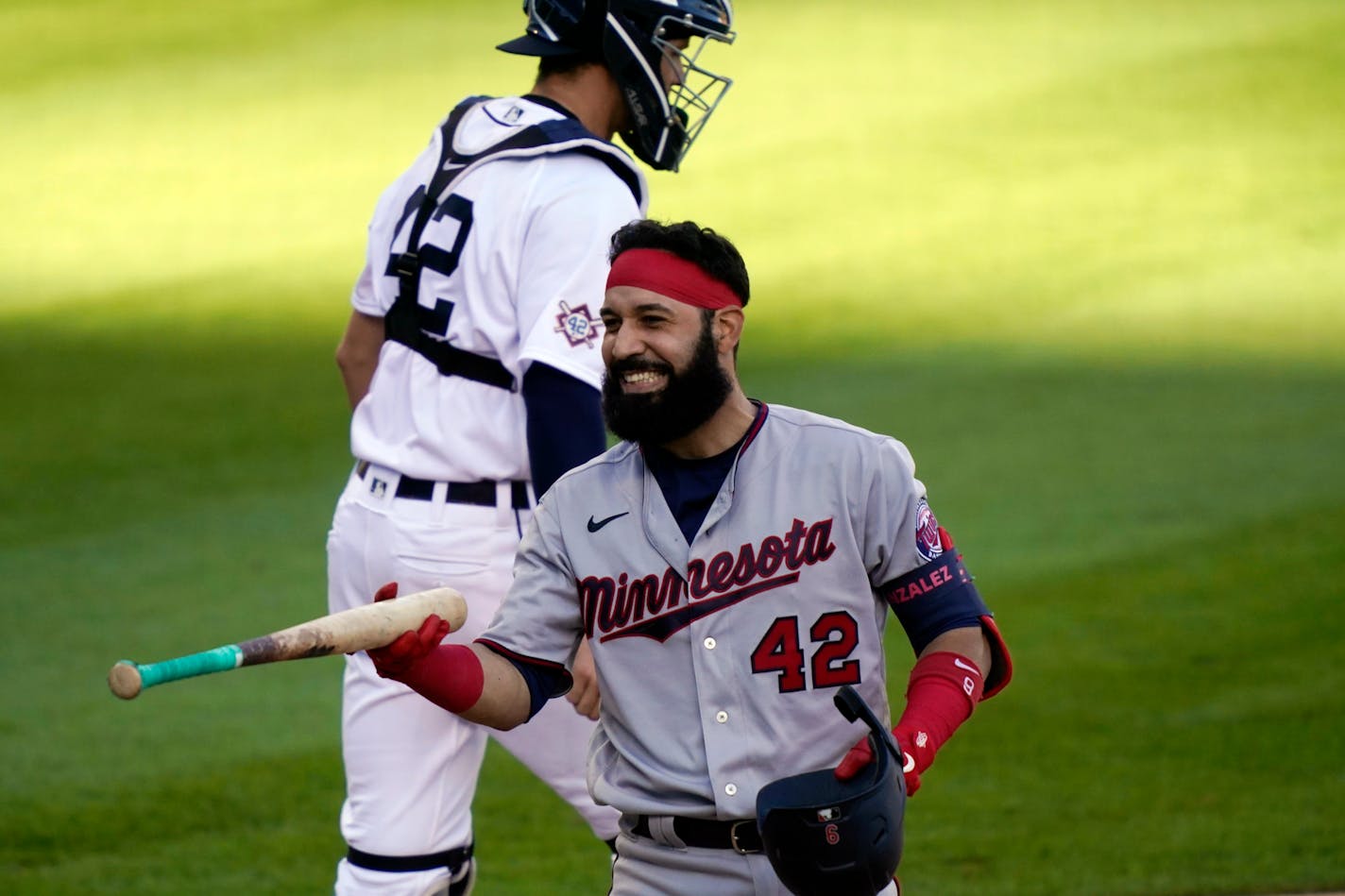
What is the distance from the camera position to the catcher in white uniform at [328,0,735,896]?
4.20 m

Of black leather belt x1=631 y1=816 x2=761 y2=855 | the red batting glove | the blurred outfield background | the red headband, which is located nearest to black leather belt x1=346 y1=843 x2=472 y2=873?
black leather belt x1=631 y1=816 x2=761 y2=855

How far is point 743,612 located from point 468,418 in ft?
3.45

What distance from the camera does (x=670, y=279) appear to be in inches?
139

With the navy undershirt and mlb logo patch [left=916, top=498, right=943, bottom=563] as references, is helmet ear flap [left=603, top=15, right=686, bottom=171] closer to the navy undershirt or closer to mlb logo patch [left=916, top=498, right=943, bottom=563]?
the navy undershirt

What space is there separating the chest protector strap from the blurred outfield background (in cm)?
207

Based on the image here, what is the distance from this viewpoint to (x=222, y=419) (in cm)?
1122

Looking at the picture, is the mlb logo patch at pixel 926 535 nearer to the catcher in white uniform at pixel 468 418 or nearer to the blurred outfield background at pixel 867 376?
the catcher in white uniform at pixel 468 418

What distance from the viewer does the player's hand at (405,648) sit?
319 centimetres

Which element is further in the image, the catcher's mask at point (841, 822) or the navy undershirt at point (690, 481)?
the navy undershirt at point (690, 481)

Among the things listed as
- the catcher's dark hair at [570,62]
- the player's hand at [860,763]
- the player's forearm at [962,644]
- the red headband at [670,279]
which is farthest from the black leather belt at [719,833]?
the catcher's dark hair at [570,62]

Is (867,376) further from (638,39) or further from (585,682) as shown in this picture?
(585,682)

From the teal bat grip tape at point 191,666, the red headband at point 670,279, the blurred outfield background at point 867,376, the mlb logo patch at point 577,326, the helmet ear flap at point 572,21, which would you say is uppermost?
the helmet ear flap at point 572,21

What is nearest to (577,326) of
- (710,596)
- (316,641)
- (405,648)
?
(710,596)

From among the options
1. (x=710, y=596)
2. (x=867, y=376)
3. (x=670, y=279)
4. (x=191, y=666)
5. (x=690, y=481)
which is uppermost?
(x=670, y=279)
